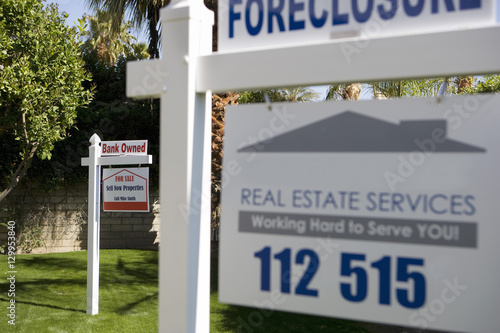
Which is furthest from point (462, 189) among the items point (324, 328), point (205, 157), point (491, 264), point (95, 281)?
point (95, 281)

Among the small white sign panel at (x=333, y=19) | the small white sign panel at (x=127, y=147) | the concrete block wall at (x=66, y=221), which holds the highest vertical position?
the small white sign panel at (x=333, y=19)

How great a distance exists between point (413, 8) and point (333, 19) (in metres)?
0.30

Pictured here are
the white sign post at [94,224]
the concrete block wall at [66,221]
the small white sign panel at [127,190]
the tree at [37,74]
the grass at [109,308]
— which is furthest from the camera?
the concrete block wall at [66,221]

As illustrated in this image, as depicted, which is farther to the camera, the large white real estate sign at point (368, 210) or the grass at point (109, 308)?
the grass at point (109, 308)

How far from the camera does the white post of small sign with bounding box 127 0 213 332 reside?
2.14 metres

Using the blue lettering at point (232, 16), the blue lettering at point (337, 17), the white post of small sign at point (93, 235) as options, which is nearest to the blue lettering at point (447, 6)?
the blue lettering at point (337, 17)

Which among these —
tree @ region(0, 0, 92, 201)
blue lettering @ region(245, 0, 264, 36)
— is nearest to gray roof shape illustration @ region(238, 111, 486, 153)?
blue lettering @ region(245, 0, 264, 36)

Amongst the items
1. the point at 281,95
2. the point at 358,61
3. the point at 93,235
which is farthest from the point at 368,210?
the point at 281,95

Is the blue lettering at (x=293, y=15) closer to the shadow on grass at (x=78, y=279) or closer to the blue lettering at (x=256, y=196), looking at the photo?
the blue lettering at (x=256, y=196)

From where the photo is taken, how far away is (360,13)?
2014mm

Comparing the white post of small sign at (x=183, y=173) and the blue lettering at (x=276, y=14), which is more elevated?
the blue lettering at (x=276, y=14)

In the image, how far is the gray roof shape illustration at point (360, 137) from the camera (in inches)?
73.0

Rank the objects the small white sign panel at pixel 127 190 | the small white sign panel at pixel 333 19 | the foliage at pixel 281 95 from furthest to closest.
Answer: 1. the foliage at pixel 281 95
2. the small white sign panel at pixel 127 190
3. the small white sign panel at pixel 333 19

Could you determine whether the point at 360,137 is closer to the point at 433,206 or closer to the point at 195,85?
the point at 433,206
